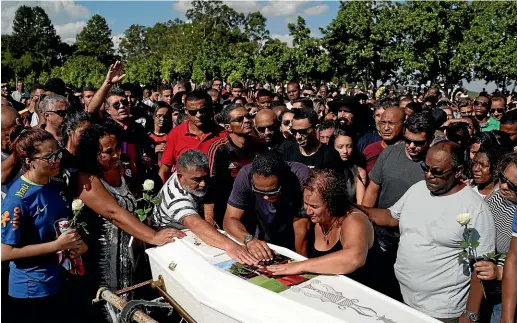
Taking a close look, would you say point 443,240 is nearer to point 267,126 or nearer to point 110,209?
point 110,209

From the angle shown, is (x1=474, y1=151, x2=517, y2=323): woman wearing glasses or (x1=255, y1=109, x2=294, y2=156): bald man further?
(x1=255, y1=109, x2=294, y2=156): bald man

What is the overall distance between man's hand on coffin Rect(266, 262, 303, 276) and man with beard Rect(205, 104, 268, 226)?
1.56 meters

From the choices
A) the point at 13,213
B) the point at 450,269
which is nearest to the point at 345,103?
the point at 450,269

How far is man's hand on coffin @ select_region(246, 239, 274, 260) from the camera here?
9.43 feet

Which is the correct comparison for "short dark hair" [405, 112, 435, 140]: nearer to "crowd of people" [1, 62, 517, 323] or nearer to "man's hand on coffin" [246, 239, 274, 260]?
"crowd of people" [1, 62, 517, 323]

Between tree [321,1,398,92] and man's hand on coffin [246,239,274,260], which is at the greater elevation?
tree [321,1,398,92]

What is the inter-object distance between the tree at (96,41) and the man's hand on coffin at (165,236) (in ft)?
259

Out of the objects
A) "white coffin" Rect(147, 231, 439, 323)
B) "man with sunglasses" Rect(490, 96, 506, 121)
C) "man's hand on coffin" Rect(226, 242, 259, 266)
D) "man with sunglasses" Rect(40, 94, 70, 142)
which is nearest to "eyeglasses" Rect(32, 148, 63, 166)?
"white coffin" Rect(147, 231, 439, 323)

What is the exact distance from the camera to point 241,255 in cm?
291

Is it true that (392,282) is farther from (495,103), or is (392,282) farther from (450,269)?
(495,103)

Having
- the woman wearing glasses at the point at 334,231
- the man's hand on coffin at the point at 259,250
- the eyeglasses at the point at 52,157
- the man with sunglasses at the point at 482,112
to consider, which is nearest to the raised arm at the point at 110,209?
the eyeglasses at the point at 52,157

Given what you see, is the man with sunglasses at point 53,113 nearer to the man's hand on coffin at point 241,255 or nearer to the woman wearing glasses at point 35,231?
the woman wearing glasses at point 35,231

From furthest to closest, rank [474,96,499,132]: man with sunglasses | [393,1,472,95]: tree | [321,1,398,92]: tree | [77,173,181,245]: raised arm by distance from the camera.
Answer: [321,1,398,92]: tree, [393,1,472,95]: tree, [474,96,499,132]: man with sunglasses, [77,173,181,245]: raised arm

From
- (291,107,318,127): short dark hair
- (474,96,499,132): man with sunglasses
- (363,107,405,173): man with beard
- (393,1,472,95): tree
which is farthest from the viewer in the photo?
(393,1,472,95): tree
